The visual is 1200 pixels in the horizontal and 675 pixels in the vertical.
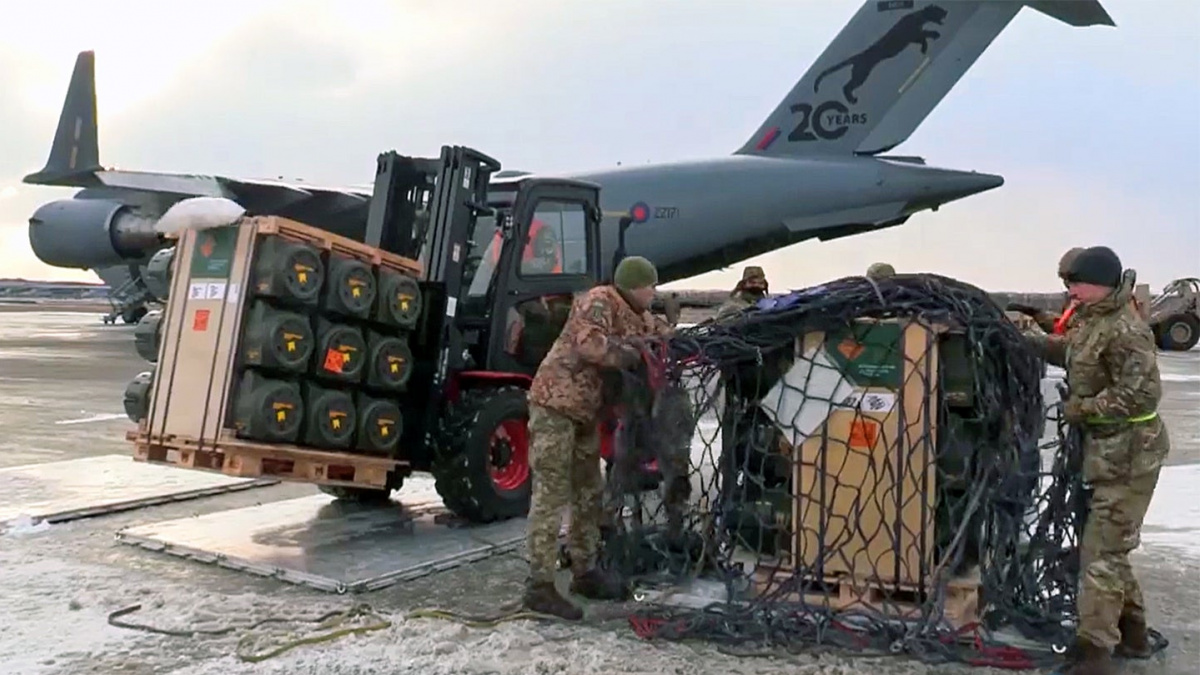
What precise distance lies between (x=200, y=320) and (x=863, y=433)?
11.1 ft

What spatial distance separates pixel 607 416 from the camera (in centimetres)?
510

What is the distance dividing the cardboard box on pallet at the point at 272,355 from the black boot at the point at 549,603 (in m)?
1.46

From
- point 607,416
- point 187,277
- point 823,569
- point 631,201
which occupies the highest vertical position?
point 631,201

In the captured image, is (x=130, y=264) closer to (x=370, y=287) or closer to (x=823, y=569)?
(x=370, y=287)

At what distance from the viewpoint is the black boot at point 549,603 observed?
15.2 ft

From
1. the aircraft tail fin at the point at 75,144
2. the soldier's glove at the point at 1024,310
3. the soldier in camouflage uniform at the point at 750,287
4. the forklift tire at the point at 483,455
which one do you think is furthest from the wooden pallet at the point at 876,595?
the aircraft tail fin at the point at 75,144

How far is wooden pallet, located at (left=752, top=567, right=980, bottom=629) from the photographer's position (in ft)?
14.4

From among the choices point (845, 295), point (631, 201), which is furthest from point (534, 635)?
point (631, 201)

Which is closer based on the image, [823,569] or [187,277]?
[823,569]

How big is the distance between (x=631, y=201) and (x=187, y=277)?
11.0 m

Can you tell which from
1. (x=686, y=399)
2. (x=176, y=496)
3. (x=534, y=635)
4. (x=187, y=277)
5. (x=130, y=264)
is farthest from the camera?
(x=130, y=264)

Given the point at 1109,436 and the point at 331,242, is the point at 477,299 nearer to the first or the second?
the point at 331,242

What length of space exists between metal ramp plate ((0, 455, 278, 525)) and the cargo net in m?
3.46

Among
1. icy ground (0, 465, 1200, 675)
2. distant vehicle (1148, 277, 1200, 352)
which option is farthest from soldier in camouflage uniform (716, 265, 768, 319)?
distant vehicle (1148, 277, 1200, 352)
